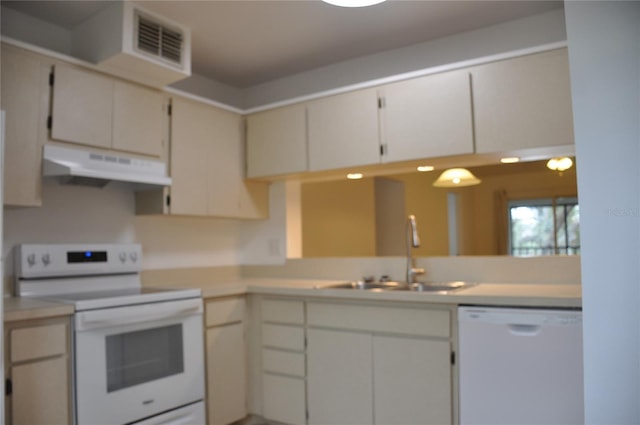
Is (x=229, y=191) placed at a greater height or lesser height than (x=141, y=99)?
lesser

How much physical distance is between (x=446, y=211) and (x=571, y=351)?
1156 millimetres

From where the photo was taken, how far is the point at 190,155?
3.06 metres

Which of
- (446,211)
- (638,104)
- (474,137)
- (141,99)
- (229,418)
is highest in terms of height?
(141,99)

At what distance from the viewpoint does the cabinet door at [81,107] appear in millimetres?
2424

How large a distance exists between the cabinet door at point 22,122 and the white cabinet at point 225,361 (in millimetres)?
1102

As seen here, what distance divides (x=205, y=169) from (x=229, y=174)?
20cm

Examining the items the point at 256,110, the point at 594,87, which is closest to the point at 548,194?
the point at 594,87

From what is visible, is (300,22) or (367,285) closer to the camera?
(300,22)

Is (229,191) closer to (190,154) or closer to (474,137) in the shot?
(190,154)

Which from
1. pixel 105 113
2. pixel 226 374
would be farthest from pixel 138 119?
pixel 226 374

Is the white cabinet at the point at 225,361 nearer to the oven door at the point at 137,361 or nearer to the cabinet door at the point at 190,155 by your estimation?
the oven door at the point at 137,361

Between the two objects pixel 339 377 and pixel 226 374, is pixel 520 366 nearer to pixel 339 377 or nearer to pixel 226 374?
pixel 339 377

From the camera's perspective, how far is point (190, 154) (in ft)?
10.0

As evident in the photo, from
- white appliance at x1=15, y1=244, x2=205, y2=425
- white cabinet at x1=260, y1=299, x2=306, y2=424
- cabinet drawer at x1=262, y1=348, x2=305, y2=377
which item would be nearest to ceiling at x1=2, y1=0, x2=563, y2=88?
white appliance at x1=15, y1=244, x2=205, y2=425
